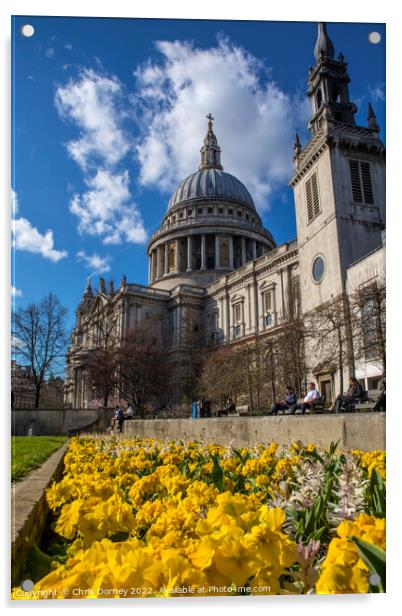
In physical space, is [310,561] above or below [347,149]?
below

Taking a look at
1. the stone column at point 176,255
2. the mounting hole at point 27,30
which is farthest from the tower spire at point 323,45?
the stone column at point 176,255

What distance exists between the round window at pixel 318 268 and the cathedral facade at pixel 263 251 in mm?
83

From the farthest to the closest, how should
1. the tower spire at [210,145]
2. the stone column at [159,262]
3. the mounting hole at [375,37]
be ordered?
the stone column at [159,262] < the tower spire at [210,145] < the mounting hole at [375,37]

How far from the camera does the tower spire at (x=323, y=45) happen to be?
4.78 meters

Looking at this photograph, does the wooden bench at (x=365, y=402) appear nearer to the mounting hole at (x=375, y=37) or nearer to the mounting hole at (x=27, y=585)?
the mounting hole at (x=375, y=37)

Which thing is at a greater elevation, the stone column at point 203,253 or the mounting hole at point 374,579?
the stone column at point 203,253

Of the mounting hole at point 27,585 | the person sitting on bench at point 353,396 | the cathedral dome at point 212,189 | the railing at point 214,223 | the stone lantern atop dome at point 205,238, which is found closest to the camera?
the mounting hole at point 27,585

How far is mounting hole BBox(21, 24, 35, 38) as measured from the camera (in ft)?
14.6

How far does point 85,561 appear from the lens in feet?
5.27

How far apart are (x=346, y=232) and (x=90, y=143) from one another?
1819 cm

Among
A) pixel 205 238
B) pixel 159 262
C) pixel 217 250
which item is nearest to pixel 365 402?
pixel 217 250

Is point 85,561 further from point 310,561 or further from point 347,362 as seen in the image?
point 347,362

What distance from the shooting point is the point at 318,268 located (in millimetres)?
26906
